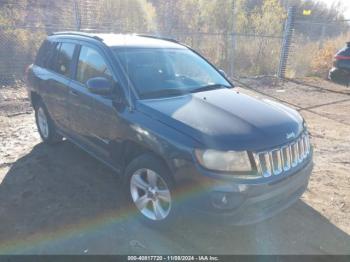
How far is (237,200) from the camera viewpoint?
8.68 ft

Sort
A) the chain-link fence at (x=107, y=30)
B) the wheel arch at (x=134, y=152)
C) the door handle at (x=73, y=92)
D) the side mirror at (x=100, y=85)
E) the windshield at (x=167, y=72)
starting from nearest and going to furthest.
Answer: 1. the wheel arch at (x=134, y=152)
2. the side mirror at (x=100, y=85)
3. the windshield at (x=167, y=72)
4. the door handle at (x=73, y=92)
5. the chain-link fence at (x=107, y=30)

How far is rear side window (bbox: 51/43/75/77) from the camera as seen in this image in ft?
14.3

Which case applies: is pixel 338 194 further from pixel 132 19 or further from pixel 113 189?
pixel 132 19

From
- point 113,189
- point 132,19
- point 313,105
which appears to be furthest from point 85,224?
point 132,19

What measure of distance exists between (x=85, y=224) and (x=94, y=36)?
2263 millimetres

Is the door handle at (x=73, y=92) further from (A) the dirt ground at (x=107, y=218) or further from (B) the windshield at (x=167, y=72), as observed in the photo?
(A) the dirt ground at (x=107, y=218)

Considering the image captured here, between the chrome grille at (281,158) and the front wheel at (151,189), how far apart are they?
0.82 metres

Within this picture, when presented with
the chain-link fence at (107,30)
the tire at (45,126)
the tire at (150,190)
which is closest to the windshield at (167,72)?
the tire at (150,190)

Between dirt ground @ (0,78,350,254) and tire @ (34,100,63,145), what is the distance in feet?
0.54

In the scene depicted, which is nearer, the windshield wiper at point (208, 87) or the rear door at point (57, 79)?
the windshield wiper at point (208, 87)

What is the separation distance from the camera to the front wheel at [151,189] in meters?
2.98

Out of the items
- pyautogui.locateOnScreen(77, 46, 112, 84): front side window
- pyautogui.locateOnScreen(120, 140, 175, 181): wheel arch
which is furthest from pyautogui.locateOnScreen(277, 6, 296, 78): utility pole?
pyautogui.locateOnScreen(120, 140, 175, 181): wheel arch

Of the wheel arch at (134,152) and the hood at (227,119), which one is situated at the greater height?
the hood at (227,119)

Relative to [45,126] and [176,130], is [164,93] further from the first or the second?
[45,126]
